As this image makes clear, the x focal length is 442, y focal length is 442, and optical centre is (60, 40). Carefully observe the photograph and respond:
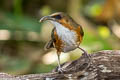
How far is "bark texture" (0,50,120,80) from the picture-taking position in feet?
14.7

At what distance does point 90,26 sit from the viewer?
28.2 ft

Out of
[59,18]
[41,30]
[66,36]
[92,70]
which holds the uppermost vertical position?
[41,30]

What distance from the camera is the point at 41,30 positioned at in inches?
322

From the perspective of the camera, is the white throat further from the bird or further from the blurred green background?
the blurred green background

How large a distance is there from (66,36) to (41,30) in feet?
11.9

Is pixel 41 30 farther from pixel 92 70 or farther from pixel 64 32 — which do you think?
pixel 92 70

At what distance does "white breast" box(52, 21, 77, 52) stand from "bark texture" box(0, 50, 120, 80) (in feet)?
0.69

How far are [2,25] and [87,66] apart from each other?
3910 mm

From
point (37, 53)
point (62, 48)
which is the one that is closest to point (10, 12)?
point (37, 53)

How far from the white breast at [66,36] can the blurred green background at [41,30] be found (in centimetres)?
246

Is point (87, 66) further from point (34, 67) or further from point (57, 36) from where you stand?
point (34, 67)

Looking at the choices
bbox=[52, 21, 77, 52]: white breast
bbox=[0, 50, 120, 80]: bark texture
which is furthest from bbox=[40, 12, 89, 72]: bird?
bbox=[0, 50, 120, 80]: bark texture

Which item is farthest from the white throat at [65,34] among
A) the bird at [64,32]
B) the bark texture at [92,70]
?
the bark texture at [92,70]

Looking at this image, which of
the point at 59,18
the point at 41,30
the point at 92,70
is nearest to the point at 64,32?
the point at 59,18
